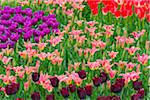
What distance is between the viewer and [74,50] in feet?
17.2

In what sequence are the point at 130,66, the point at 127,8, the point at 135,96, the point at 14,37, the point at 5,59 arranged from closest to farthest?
1. the point at 135,96
2. the point at 130,66
3. the point at 5,59
4. the point at 14,37
5. the point at 127,8

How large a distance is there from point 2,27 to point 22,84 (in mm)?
1600

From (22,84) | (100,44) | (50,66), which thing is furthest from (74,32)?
(22,84)

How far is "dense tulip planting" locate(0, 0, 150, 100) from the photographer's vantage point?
172 inches

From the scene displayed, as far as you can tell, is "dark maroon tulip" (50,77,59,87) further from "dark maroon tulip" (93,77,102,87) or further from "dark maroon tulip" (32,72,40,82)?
"dark maroon tulip" (93,77,102,87)

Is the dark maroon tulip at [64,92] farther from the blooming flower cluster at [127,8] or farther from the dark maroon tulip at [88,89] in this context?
the blooming flower cluster at [127,8]

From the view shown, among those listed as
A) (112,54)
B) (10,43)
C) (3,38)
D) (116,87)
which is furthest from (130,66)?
(3,38)

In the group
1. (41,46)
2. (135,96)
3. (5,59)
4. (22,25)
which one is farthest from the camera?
(22,25)

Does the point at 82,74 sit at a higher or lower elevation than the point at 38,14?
A: lower

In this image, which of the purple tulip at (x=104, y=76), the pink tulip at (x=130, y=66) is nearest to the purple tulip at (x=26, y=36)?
the pink tulip at (x=130, y=66)

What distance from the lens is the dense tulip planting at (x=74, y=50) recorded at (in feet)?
14.3

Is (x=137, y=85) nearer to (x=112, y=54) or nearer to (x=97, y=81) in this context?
(x=97, y=81)

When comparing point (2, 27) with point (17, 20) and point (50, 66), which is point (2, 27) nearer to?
point (17, 20)

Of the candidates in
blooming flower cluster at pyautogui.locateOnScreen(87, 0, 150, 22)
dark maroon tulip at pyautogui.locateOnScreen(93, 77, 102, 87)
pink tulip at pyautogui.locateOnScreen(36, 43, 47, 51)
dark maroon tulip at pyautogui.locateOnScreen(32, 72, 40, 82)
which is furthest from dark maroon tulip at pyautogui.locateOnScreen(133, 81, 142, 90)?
blooming flower cluster at pyautogui.locateOnScreen(87, 0, 150, 22)
